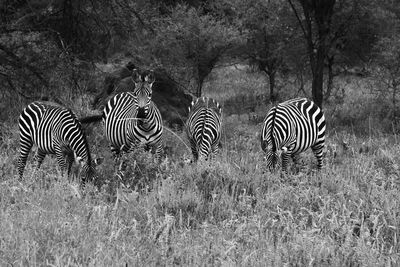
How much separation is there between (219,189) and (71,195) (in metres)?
1.71

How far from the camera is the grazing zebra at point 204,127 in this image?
8.77 metres

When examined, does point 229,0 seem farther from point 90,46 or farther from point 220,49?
point 90,46

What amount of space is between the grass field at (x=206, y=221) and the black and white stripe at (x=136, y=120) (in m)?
0.78

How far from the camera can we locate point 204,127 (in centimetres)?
889

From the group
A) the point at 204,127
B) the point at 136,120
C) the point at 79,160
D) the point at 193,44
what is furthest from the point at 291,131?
the point at 193,44

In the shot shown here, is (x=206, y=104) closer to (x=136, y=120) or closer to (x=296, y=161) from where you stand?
(x=136, y=120)

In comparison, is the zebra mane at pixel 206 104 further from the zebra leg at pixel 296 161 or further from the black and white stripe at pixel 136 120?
the zebra leg at pixel 296 161

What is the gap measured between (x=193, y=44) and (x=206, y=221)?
1834 centimetres

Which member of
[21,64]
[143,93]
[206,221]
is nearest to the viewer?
[206,221]

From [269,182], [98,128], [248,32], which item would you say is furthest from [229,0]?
[269,182]

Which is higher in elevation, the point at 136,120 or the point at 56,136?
the point at 136,120

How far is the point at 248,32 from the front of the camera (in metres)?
24.3

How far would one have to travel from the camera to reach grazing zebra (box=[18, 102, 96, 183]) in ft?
25.3

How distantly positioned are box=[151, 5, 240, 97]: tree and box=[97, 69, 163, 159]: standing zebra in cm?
1254
